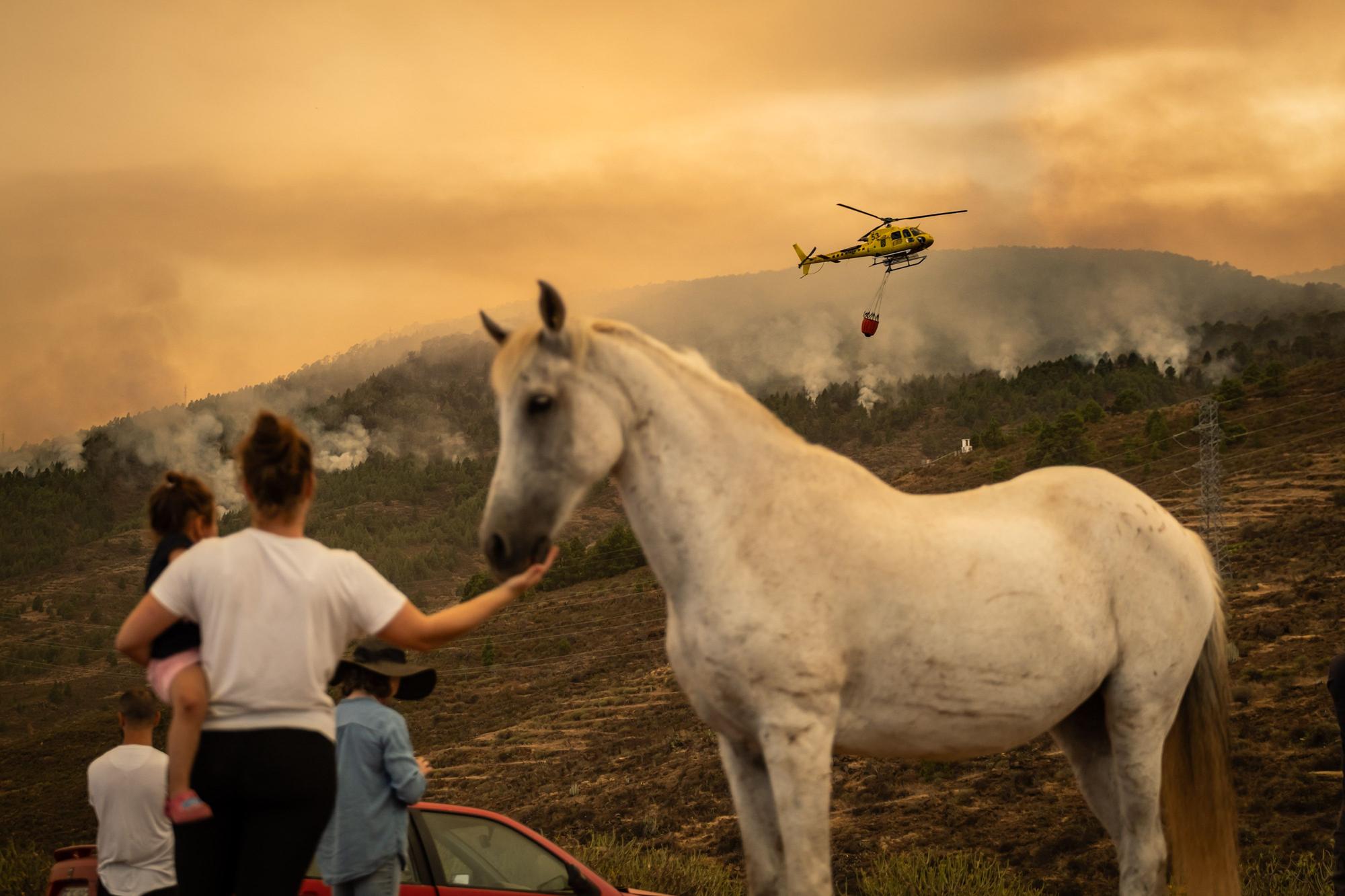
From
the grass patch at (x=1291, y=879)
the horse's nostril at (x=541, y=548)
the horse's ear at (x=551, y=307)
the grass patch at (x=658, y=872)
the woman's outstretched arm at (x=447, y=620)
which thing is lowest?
the grass patch at (x=658, y=872)

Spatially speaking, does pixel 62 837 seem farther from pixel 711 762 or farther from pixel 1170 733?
pixel 1170 733

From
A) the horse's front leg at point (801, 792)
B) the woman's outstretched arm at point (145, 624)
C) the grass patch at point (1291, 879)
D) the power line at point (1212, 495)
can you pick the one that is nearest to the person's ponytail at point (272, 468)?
the woman's outstretched arm at point (145, 624)

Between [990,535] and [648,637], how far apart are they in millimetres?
35606

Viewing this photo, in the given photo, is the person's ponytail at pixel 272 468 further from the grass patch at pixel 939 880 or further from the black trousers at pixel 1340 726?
the grass patch at pixel 939 880

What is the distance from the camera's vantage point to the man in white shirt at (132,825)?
18.1ft

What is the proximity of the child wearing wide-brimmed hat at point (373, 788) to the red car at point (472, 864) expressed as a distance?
4.26 ft

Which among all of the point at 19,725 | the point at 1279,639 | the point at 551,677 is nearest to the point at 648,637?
the point at 551,677

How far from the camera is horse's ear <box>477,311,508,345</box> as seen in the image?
4352 mm

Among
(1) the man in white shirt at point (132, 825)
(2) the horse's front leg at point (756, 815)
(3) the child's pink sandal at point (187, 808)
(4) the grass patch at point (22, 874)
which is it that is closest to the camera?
(3) the child's pink sandal at point (187, 808)

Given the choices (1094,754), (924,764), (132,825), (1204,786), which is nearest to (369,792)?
(132,825)

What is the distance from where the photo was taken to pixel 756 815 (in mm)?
4297

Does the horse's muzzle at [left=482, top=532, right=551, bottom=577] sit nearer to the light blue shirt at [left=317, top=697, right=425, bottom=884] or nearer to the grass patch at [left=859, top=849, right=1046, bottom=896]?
the light blue shirt at [left=317, top=697, right=425, bottom=884]

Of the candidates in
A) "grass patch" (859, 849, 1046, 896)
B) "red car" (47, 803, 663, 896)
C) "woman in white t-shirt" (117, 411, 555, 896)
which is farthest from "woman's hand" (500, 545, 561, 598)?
"grass patch" (859, 849, 1046, 896)

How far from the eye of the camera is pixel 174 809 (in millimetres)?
3201
